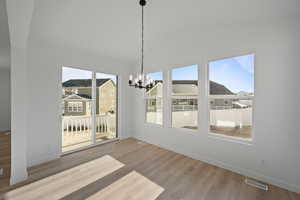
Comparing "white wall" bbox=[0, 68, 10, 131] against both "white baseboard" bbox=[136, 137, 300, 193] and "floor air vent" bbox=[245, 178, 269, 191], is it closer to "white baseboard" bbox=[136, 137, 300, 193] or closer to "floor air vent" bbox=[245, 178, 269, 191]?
"white baseboard" bbox=[136, 137, 300, 193]

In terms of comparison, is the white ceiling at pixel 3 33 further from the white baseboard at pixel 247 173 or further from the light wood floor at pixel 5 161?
the white baseboard at pixel 247 173

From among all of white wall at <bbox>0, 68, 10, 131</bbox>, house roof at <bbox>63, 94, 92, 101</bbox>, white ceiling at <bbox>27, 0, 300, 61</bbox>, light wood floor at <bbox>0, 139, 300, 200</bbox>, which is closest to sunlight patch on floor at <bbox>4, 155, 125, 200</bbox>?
light wood floor at <bbox>0, 139, 300, 200</bbox>

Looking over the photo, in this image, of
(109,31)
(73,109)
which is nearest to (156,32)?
(109,31)

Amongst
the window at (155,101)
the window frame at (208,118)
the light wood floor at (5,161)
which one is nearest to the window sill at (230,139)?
the window frame at (208,118)

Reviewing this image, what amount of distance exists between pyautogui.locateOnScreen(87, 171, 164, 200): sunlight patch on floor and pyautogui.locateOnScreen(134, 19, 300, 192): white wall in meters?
1.55

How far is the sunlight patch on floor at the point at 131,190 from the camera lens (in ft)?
6.57

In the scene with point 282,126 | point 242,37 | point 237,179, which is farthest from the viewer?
point 242,37

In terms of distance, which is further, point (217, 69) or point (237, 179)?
point (217, 69)

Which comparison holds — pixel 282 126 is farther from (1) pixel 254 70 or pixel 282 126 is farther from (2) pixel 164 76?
(2) pixel 164 76

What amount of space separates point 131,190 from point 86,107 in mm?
2766

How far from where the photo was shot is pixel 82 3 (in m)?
2.38

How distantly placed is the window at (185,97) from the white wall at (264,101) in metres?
0.21

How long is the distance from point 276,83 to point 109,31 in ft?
11.9

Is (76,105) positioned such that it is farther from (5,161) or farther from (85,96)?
(5,161)
